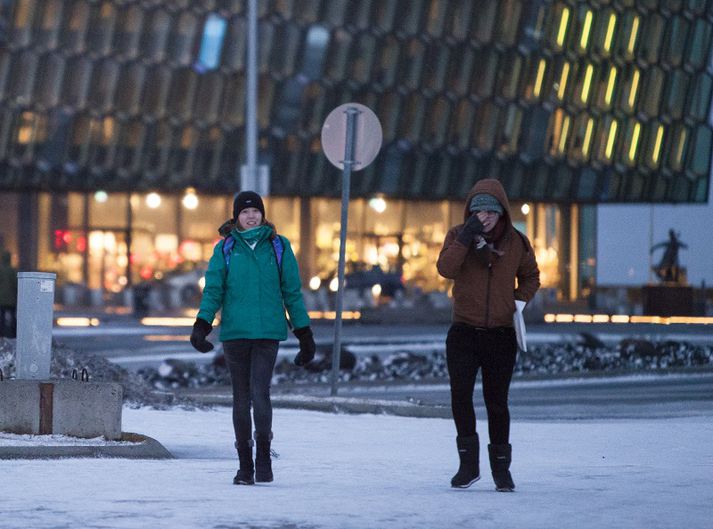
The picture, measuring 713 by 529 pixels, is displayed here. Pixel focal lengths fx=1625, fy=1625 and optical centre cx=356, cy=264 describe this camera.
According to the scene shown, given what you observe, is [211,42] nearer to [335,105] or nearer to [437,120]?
[335,105]

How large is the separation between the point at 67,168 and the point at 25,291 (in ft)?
163

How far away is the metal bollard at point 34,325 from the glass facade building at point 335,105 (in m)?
48.2

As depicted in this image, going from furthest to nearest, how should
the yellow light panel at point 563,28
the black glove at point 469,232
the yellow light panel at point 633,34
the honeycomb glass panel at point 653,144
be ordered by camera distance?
the honeycomb glass panel at point 653,144
the yellow light panel at point 633,34
the yellow light panel at point 563,28
the black glove at point 469,232

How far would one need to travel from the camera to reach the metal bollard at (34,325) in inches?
407

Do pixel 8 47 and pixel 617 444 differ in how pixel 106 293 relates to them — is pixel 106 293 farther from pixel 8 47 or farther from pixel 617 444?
pixel 617 444

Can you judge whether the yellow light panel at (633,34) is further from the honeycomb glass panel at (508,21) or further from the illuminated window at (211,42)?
the illuminated window at (211,42)

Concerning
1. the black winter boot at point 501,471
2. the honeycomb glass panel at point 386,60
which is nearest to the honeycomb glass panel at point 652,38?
the honeycomb glass panel at point 386,60

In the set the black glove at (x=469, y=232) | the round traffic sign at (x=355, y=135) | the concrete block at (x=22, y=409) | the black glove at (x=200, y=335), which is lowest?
the concrete block at (x=22, y=409)

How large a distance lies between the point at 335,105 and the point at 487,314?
171 ft

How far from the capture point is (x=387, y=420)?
1359 cm

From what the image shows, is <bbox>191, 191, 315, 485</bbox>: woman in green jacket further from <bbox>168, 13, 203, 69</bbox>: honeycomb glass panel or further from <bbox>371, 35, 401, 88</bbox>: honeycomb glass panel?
<bbox>371, 35, 401, 88</bbox>: honeycomb glass panel

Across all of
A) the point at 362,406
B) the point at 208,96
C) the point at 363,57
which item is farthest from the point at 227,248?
the point at 363,57

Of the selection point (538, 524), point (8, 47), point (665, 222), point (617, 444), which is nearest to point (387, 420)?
point (617, 444)

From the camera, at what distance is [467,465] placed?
27.9ft
